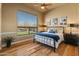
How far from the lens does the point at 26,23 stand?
6.07 feet

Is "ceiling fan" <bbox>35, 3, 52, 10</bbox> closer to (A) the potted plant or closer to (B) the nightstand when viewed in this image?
(B) the nightstand

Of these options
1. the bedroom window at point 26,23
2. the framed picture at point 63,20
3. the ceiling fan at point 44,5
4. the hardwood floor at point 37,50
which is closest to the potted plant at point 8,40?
the hardwood floor at point 37,50

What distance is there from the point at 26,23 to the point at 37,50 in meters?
0.56

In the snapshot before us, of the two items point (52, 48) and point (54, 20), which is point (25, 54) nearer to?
point (52, 48)

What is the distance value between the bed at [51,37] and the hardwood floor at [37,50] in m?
0.08

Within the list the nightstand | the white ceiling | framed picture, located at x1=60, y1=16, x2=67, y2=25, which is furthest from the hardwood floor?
the white ceiling

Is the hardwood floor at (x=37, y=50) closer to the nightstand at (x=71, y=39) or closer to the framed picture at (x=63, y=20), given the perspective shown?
the nightstand at (x=71, y=39)

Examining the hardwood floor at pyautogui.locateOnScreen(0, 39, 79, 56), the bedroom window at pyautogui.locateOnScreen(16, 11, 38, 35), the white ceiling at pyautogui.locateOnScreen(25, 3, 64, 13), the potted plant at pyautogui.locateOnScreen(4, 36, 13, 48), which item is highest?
the white ceiling at pyautogui.locateOnScreen(25, 3, 64, 13)

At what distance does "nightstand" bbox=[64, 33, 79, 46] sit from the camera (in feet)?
5.89

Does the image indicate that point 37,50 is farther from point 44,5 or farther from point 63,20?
point 44,5

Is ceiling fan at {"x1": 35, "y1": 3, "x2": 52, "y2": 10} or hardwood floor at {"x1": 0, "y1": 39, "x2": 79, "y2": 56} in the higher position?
ceiling fan at {"x1": 35, "y1": 3, "x2": 52, "y2": 10}

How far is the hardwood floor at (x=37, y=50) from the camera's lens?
5.82ft

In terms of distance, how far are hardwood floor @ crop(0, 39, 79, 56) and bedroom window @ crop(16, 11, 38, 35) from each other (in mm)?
254

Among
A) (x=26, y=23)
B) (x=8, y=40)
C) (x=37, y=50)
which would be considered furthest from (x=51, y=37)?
(x=8, y=40)
